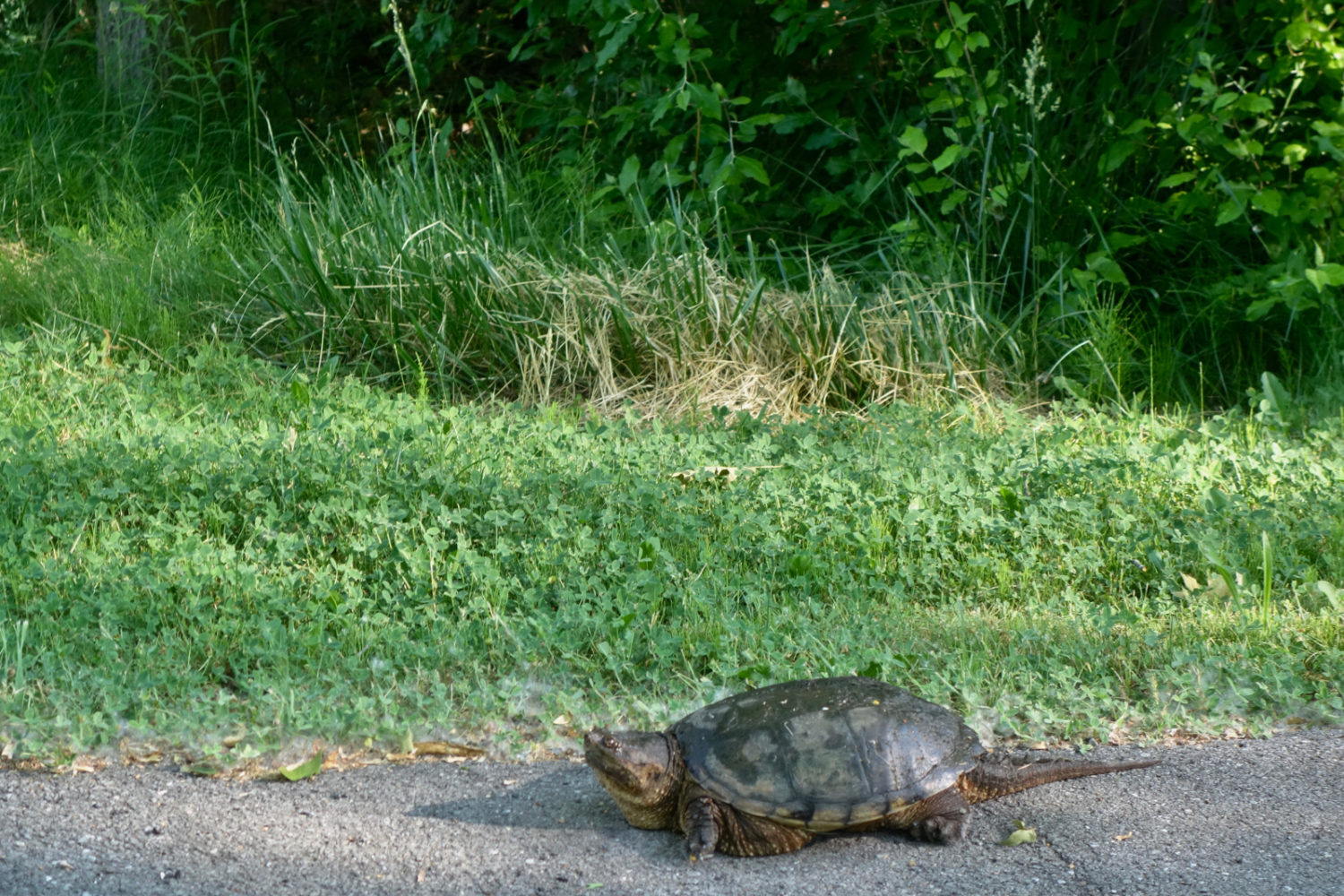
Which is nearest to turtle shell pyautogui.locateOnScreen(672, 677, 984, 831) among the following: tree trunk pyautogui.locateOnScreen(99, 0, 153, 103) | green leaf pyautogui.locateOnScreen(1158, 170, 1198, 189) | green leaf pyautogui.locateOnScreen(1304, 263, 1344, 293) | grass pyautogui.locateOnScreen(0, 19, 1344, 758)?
grass pyautogui.locateOnScreen(0, 19, 1344, 758)

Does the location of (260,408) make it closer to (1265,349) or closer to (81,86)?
(81,86)

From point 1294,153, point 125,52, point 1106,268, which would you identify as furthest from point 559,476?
point 125,52

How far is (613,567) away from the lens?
4.42 meters

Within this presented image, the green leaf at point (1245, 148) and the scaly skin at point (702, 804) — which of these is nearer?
the scaly skin at point (702, 804)

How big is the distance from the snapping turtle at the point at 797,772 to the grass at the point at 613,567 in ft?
1.85

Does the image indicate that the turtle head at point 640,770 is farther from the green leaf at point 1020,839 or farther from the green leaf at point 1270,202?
the green leaf at point 1270,202

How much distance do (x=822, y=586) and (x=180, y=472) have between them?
8.06ft

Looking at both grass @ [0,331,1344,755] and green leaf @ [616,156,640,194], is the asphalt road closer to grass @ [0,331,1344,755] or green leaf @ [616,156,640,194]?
grass @ [0,331,1344,755]

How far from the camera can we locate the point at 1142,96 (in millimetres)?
7289

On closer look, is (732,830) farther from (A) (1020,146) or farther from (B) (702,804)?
(A) (1020,146)

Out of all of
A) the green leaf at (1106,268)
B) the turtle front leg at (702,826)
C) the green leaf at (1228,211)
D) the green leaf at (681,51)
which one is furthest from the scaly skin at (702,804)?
the green leaf at (681,51)

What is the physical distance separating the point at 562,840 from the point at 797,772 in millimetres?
579

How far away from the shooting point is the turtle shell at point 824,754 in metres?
2.90

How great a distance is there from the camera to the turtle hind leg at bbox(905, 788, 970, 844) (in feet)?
9.79
